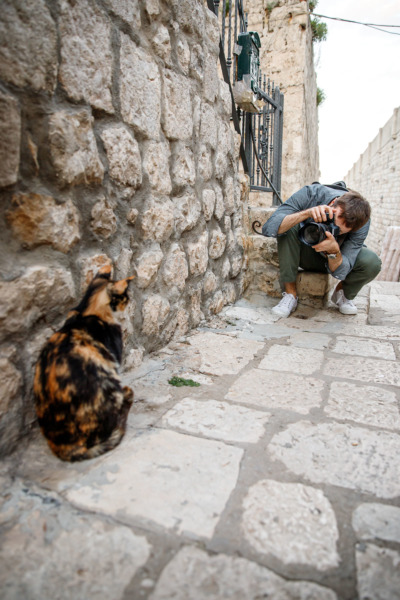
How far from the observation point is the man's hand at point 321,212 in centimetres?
289

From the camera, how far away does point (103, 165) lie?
5.53ft

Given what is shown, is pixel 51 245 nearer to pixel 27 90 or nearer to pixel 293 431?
pixel 27 90

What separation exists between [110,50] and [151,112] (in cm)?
37

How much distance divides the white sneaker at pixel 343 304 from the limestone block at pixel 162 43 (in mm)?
2271

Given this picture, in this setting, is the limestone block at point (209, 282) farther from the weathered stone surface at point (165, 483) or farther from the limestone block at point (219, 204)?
the weathered stone surface at point (165, 483)

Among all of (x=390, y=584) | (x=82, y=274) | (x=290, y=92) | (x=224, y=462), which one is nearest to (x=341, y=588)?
(x=390, y=584)

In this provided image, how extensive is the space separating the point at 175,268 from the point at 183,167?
61 cm

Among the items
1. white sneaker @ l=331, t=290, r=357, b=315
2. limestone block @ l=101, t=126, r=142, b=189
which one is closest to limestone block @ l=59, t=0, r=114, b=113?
limestone block @ l=101, t=126, r=142, b=189

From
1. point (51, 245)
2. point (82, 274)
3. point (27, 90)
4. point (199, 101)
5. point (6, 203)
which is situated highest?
point (199, 101)

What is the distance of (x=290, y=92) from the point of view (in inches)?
260

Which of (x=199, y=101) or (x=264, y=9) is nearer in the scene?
(x=199, y=101)

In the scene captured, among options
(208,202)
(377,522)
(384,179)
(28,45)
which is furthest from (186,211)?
(384,179)

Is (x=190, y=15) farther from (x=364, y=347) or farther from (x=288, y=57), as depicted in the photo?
(x=288, y=57)

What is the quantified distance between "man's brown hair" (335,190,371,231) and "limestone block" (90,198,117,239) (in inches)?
72.5
